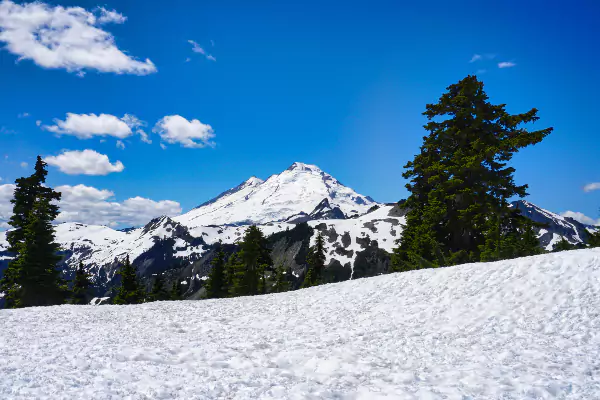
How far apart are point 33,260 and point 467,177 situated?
96.1 feet

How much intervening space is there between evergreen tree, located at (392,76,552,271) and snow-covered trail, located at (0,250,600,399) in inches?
254

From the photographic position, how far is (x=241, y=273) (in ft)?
122

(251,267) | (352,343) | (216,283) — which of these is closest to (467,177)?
(352,343)

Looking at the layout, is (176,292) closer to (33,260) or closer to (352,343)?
(33,260)

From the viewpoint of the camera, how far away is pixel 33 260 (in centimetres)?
2494

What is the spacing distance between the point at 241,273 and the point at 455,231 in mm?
21795

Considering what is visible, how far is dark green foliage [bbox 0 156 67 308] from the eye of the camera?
2481 centimetres

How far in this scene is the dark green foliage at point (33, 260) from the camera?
24.8 metres

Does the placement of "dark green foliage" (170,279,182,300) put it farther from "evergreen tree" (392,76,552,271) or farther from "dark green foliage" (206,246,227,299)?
"evergreen tree" (392,76,552,271)

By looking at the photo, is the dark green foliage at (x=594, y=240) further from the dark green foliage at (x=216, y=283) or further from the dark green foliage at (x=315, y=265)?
the dark green foliage at (x=216, y=283)

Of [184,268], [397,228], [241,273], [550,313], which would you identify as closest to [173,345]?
[550,313]

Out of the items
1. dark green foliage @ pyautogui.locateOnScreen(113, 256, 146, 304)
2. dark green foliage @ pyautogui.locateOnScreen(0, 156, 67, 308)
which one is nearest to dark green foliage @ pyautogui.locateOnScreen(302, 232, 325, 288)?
dark green foliage @ pyautogui.locateOnScreen(113, 256, 146, 304)

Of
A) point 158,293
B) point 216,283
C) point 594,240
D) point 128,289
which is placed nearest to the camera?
point 594,240

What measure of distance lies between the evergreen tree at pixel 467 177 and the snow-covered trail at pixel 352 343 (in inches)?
254
